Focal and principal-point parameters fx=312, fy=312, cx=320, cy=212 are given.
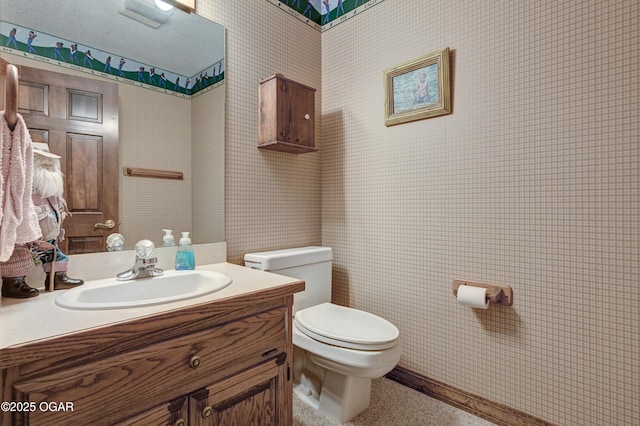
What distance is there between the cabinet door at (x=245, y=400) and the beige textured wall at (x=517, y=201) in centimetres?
91

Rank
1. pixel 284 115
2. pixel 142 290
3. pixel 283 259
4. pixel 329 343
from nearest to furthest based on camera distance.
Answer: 1. pixel 142 290
2. pixel 329 343
3. pixel 283 259
4. pixel 284 115

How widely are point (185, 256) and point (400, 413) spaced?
126 cm

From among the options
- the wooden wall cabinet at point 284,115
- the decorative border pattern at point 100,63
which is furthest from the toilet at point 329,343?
the decorative border pattern at point 100,63

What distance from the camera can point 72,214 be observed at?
116 cm

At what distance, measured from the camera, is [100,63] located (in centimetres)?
123

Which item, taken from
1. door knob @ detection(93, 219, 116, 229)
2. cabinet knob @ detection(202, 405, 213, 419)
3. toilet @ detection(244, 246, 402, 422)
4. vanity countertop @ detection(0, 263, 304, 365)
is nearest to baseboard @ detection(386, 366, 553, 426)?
toilet @ detection(244, 246, 402, 422)

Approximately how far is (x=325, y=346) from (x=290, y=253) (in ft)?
1.81

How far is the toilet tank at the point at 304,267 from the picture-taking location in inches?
63.4

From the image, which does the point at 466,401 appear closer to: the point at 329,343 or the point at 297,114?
the point at 329,343

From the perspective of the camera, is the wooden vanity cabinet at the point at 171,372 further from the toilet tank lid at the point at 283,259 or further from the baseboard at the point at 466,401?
the baseboard at the point at 466,401

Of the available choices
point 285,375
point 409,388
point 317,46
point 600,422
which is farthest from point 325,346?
point 317,46

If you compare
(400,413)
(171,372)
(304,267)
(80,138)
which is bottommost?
(400,413)

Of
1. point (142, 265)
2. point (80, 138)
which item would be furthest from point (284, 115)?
point (142, 265)

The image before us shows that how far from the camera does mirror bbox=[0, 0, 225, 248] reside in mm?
1157
